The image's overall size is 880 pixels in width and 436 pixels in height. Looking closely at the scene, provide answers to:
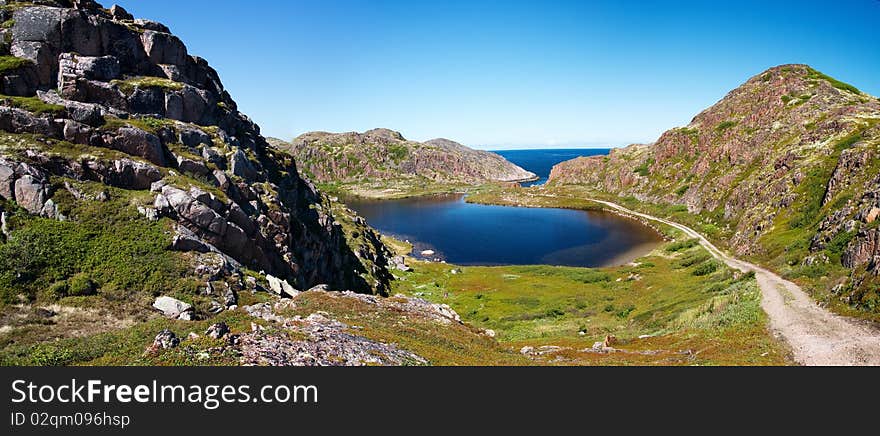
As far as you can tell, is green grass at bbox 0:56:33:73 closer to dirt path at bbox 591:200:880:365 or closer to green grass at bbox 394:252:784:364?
green grass at bbox 394:252:784:364

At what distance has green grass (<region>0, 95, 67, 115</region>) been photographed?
40812 millimetres

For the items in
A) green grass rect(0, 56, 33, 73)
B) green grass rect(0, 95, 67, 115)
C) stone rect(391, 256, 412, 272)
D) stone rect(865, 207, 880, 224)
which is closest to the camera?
green grass rect(0, 95, 67, 115)

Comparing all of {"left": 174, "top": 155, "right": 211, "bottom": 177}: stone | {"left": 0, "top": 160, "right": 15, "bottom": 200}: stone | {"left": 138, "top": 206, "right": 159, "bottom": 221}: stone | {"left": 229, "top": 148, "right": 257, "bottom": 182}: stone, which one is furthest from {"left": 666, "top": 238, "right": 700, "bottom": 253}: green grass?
{"left": 0, "top": 160, "right": 15, "bottom": 200}: stone

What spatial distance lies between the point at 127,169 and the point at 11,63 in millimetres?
20871

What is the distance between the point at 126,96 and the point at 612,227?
492 feet

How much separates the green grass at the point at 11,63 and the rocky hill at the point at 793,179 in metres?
85.1

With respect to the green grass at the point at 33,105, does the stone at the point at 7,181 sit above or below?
below

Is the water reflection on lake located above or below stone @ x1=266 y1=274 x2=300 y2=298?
below

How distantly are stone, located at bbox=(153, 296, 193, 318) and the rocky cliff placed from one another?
150 centimetres

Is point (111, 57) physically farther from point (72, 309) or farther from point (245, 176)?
point (72, 309)

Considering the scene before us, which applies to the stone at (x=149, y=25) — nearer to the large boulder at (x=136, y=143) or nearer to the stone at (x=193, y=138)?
the stone at (x=193, y=138)

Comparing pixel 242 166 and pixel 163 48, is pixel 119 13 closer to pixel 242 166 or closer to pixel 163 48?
pixel 163 48

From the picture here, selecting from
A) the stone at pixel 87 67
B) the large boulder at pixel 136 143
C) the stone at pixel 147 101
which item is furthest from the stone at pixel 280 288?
the stone at pixel 87 67

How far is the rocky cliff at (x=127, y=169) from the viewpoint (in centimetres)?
3259
